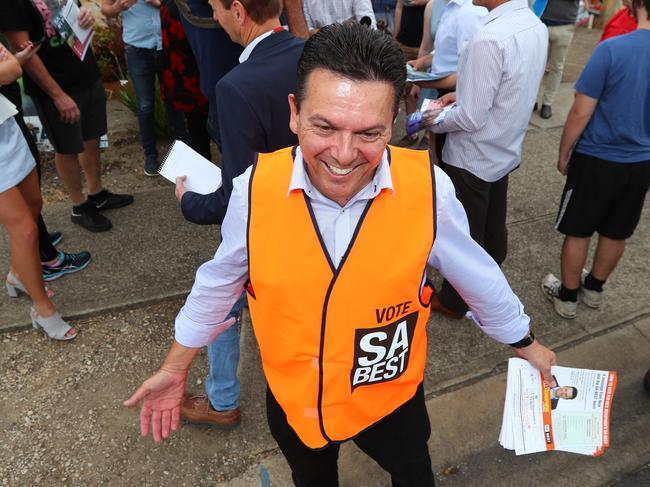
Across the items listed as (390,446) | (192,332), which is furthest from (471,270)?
(192,332)

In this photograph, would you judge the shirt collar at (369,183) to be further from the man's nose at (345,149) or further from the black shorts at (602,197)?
the black shorts at (602,197)

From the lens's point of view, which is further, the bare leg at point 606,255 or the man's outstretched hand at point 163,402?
the bare leg at point 606,255

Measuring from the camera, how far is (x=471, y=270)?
1.48 metres

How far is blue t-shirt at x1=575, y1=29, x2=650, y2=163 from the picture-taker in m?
2.47

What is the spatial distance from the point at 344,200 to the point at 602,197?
215cm

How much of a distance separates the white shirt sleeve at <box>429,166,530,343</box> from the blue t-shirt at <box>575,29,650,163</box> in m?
1.60

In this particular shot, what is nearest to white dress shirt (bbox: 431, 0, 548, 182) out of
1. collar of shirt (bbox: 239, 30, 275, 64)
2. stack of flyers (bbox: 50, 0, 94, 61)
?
collar of shirt (bbox: 239, 30, 275, 64)

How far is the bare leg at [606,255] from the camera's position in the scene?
3.07 metres

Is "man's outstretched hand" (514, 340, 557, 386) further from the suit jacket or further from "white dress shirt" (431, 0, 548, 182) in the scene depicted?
"white dress shirt" (431, 0, 548, 182)

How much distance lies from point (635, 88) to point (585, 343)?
4.82ft

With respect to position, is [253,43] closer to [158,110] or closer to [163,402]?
[163,402]

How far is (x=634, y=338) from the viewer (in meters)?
3.15

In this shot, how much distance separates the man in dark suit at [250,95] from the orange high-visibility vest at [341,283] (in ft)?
1.28

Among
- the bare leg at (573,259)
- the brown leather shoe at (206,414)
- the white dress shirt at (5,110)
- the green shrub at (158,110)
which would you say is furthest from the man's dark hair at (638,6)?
the green shrub at (158,110)
